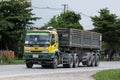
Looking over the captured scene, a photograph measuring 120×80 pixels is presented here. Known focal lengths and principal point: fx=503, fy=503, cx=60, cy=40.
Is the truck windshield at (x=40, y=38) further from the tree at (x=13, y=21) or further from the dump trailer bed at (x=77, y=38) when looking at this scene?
the tree at (x=13, y=21)

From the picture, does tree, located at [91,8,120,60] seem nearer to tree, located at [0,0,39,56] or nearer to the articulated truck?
tree, located at [0,0,39,56]

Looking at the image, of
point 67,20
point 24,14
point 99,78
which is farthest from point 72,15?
point 99,78

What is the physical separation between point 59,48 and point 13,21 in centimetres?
2236

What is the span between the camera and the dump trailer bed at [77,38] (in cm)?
3838

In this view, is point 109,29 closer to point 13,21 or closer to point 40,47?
point 13,21

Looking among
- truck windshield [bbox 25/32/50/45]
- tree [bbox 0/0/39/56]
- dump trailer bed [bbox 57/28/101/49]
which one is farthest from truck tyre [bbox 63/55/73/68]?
tree [bbox 0/0/39/56]

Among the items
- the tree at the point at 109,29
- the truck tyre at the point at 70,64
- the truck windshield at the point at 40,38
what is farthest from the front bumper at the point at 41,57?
the tree at the point at 109,29

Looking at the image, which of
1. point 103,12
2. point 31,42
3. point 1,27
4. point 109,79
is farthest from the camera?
point 103,12

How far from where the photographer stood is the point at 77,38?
4025 cm

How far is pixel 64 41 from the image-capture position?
3844cm

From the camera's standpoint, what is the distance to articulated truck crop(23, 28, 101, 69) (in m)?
35.8

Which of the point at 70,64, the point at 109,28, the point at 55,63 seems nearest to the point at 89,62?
the point at 70,64

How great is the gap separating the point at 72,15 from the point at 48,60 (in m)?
48.6

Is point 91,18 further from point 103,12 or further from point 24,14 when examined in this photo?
point 24,14
